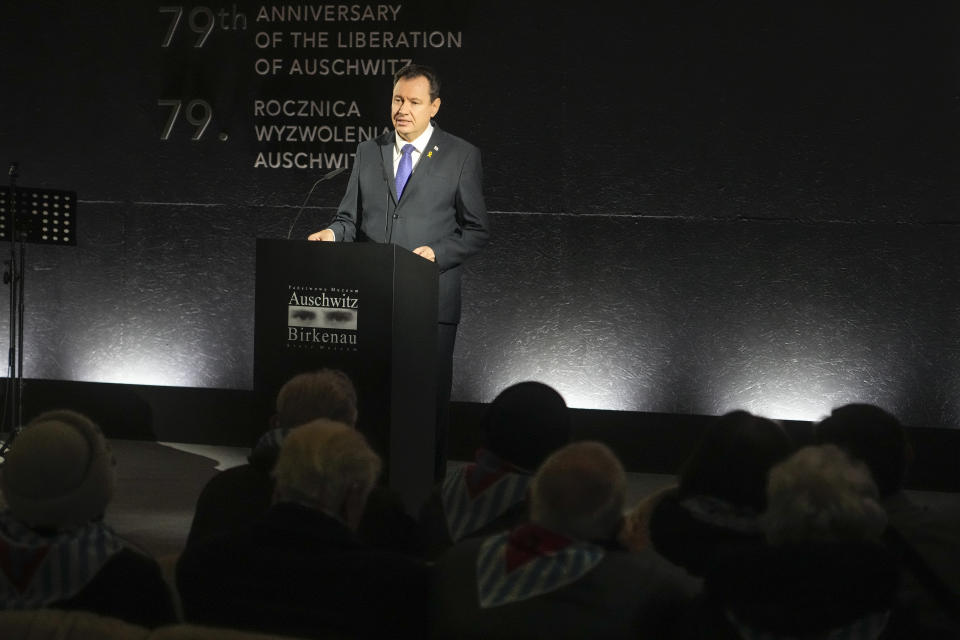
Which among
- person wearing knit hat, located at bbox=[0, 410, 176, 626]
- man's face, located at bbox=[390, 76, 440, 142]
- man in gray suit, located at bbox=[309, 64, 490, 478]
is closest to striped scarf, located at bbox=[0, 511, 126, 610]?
person wearing knit hat, located at bbox=[0, 410, 176, 626]

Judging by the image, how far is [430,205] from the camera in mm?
4336

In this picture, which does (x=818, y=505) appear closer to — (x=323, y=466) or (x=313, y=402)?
(x=323, y=466)

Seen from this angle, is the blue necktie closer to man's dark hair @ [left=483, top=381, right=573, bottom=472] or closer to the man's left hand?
the man's left hand

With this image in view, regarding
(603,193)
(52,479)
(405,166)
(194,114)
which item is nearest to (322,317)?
(405,166)

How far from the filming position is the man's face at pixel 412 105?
14.0ft

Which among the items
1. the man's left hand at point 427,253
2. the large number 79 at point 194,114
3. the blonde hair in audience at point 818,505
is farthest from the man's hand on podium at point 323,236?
the large number 79 at point 194,114

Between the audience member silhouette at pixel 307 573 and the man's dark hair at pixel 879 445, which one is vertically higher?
the man's dark hair at pixel 879 445

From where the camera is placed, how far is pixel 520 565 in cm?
177

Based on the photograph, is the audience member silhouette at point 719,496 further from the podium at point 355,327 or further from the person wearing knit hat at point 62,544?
the podium at point 355,327

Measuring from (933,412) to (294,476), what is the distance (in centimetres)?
444

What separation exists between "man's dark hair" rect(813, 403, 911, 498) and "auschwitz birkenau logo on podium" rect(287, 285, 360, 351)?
1640 millimetres

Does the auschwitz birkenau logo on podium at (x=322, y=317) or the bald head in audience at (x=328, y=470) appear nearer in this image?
the bald head in audience at (x=328, y=470)

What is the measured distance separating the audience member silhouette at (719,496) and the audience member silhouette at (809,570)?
0.32m

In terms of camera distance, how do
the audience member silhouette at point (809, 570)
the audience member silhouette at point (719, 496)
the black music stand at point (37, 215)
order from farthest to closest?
the black music stand at point (37, 215), the audience member silhouette at point (719, 496), the audience member silhouette at point (809, 570)
